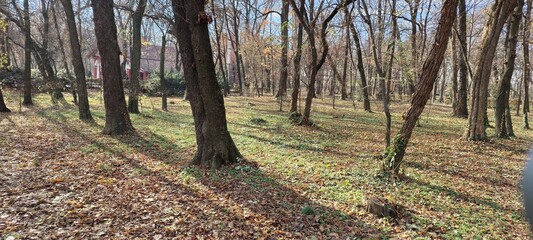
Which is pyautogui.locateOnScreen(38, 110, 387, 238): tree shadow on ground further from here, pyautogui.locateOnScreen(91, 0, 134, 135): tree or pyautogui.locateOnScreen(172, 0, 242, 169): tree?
pyautogui.locateOnScreen(91, 0, 134, 135): tree

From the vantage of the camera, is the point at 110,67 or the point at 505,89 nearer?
the point at 110,67

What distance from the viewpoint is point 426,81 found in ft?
17.9

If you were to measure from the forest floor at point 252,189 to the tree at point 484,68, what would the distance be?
487 millimetres

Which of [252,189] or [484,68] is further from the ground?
[484,68]

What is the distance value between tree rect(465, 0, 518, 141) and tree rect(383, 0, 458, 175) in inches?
184

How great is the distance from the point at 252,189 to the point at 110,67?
258 inches

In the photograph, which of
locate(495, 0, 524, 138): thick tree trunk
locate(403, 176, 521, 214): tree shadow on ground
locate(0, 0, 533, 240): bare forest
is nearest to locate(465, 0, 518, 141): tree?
locate(0, 0, 533, 240): bare forest

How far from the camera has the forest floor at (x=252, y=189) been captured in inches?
159

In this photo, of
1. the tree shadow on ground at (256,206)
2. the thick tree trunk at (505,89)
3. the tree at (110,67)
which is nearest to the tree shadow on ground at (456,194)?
the tree shadow on ground at (256,206)

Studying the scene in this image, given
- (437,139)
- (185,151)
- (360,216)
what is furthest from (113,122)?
(437,139)

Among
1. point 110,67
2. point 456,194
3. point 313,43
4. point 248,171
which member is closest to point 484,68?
point 313,43

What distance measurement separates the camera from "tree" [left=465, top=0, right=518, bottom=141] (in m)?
8.62

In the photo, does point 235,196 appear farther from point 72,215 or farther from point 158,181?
point 72,215

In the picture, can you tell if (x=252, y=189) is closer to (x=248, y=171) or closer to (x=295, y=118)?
(x=248, y=171)
